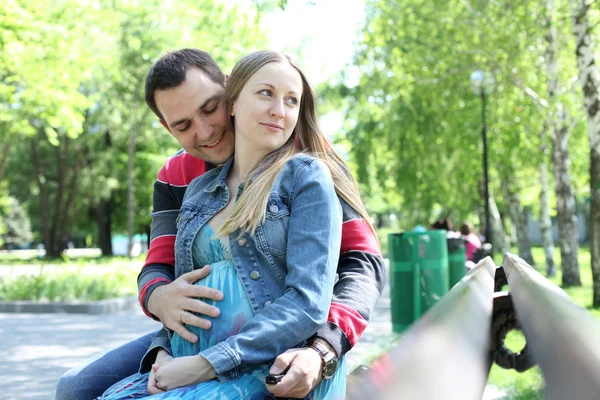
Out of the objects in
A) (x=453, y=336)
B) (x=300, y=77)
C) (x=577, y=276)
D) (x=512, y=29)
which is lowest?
(x=577, y=276)

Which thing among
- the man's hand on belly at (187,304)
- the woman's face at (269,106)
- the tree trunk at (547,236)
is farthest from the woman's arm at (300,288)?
the tree trunk at (547,236)

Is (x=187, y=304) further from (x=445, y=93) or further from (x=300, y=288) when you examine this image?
(x=445, y=93)

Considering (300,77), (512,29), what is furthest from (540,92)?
(300,77)

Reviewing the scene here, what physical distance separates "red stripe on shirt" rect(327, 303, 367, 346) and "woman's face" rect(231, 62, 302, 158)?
1.62ft

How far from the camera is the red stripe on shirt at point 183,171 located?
102 inches

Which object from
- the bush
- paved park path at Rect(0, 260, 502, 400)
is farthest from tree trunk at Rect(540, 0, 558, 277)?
the bush

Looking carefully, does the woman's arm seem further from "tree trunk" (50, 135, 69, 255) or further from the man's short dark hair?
"tree trunk" (50, 135, 69, 255)

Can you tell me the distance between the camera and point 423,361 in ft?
2.17

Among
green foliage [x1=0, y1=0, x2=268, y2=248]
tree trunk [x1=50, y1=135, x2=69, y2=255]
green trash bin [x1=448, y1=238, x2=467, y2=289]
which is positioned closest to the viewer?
green trash bin [x1=448, y1=238, x2=467, y2=289]

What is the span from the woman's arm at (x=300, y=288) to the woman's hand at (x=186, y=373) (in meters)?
0.02

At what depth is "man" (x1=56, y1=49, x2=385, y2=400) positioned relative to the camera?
1.71m

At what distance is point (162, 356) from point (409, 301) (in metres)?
7.21

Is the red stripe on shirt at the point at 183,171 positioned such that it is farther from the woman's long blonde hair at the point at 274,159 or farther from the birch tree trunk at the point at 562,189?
the birch tree trunk at the point at 562,189

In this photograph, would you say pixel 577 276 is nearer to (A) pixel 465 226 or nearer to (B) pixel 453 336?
(A) pixel 465 226
